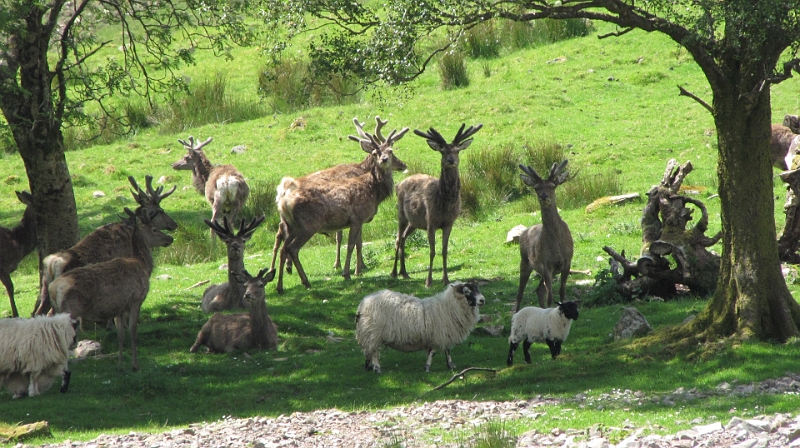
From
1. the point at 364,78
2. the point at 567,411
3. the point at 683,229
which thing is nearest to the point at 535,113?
the point at 683,229

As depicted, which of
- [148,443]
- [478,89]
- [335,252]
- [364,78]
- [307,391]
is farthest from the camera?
[478,89]

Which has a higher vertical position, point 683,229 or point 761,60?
point 761,60

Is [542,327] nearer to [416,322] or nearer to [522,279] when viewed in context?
[416,322]

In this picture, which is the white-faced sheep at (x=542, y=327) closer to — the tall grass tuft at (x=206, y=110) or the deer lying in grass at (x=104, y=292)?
the deer lying in grass at (x=104, y=292)

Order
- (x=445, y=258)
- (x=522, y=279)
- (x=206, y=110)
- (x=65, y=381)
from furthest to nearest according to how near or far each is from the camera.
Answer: (x=206, y=110), (x=445, y=258), (x=522, y=279), (x=65, y=381)

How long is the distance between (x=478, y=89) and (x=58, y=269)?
16746 millimetres

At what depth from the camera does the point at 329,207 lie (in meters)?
16.7

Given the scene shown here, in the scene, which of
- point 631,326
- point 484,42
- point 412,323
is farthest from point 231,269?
point 484,42

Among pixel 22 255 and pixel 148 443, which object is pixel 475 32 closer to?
pixel 22 255

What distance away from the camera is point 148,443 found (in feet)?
27.8

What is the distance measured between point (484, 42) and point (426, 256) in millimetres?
13560

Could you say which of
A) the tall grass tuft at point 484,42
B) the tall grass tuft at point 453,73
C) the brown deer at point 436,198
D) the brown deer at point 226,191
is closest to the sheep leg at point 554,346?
the brown deer at point 436,198

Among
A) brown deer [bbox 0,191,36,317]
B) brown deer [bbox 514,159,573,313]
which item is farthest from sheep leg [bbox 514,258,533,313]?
brown deer [bbox 0,191,36,317]

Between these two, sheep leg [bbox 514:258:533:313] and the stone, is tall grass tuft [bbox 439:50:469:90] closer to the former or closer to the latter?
sheep leg [bbox 514:258:533:313]
